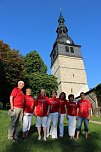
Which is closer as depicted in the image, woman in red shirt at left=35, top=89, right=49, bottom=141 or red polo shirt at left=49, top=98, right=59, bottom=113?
woman in red shirt at left=35, top=89, right=49, bottom=141

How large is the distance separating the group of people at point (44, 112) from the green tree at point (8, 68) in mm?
20443

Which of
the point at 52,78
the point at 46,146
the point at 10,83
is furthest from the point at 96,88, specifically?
the point at 46,146

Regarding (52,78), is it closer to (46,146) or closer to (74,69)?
(74,69)

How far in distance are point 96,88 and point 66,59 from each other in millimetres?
24085

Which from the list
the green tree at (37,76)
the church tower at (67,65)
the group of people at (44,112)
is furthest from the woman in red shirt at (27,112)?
the church tower at (67,65)

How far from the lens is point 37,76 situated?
3888 cm

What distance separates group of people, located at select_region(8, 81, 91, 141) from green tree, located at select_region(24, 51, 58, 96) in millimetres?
25733

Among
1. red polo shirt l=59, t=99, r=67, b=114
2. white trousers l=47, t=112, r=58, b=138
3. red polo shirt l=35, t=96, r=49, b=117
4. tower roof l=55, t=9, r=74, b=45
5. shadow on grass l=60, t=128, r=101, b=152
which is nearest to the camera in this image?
shadow on grass l=60, t=128, r=101, b=152

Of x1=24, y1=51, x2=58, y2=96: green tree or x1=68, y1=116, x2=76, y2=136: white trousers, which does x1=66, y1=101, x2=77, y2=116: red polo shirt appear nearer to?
x1=68, y1=116, x2=76, y2=136: white trousers

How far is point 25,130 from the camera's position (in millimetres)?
8266

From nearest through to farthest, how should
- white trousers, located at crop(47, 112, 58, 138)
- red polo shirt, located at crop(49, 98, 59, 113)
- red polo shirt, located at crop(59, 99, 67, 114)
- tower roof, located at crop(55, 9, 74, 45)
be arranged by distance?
white trousers, located at crop(47, 112, 58, 138) < red polo shirt, located at crop(49, 98, 59, 113) < red polo shirt, located at crop(59, 99, 67, 114) < tower roof, located at crop(55, 9, 74, 45)

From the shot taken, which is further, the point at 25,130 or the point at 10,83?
the point at 10,83

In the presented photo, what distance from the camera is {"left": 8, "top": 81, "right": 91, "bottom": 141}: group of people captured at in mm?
7688

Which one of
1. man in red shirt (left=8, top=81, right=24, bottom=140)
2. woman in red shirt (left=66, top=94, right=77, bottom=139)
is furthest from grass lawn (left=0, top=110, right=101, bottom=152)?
woman in red shirt (left=66, top=94, right=77, bottom=139)
